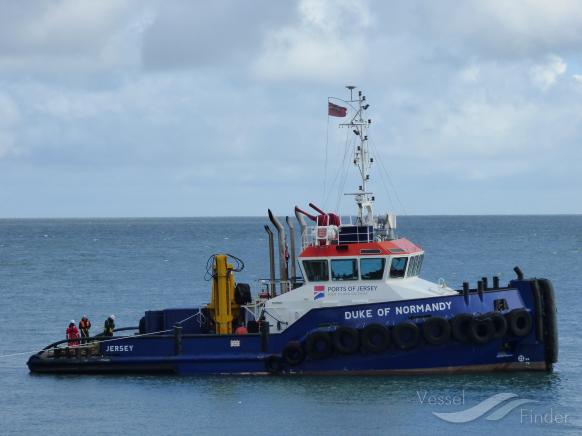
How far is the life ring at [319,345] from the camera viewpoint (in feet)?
83.3

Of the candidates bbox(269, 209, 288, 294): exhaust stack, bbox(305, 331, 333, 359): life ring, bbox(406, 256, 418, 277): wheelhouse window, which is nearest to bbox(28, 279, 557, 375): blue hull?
bbox(305, 331, 333, 359): life ring

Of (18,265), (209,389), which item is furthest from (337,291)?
(18,265)

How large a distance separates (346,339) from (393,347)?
1059mm

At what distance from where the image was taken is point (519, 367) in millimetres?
25812

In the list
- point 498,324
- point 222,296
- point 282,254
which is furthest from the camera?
point 282,254

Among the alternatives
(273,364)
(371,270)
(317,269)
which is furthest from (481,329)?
(273,364)

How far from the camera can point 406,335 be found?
25.1 m

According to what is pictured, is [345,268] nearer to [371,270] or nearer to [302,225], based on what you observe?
[371,270]

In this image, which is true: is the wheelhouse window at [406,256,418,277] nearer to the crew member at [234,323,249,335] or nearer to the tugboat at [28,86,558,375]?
the tugboat at [28,86,558,375]

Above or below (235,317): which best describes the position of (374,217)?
above

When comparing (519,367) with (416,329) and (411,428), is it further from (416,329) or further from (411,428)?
(411,428)

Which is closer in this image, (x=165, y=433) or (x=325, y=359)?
(x=165, y=433)

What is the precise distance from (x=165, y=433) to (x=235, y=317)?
5590 millimetres

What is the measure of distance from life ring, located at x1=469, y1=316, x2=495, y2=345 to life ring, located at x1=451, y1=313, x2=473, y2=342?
0.09m
